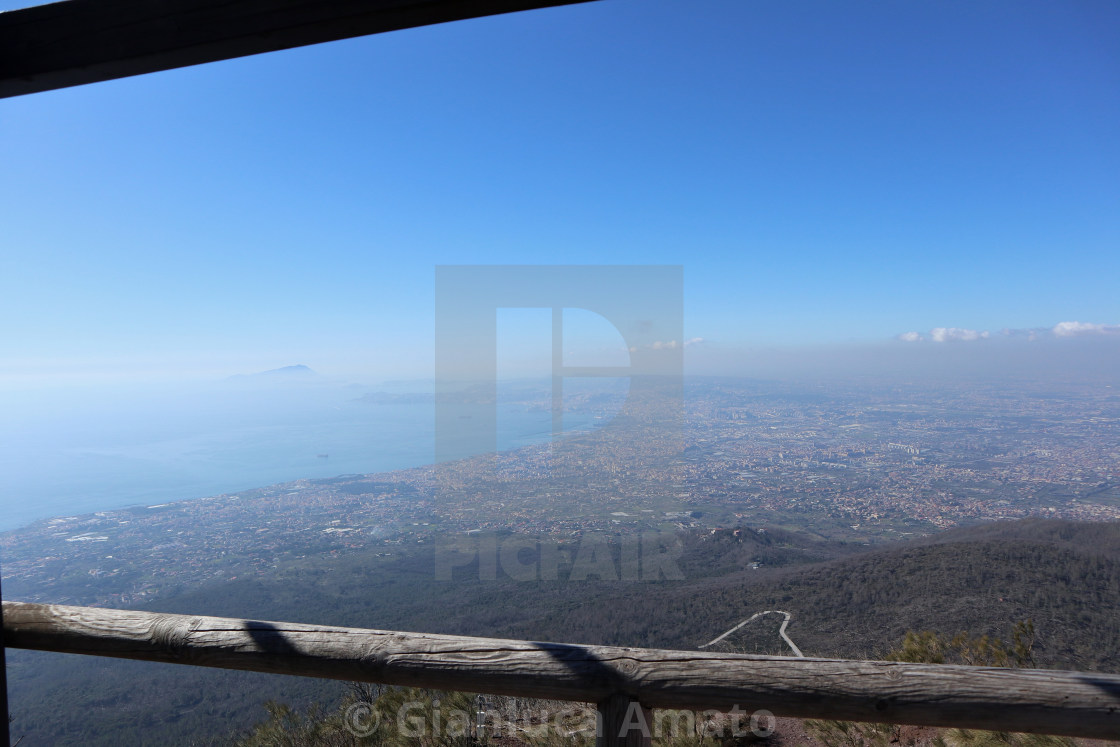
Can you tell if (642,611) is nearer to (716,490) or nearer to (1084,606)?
(1084,606)

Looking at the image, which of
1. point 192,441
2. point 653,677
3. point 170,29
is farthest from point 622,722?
point 192,441

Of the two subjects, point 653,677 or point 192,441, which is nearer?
point 653,677

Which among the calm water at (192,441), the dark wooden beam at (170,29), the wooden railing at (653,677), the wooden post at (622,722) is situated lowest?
the calm water at (192,441)

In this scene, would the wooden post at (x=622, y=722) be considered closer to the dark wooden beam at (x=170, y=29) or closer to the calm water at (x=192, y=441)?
the dark wooden beam at (x=170, y=29)

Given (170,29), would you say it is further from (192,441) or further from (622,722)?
(192,441)

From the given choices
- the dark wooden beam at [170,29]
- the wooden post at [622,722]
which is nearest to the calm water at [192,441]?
the wooden post at [622,722]

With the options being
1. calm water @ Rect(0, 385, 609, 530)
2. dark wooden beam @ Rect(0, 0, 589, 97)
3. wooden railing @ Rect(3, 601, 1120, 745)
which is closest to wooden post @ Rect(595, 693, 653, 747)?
wooden railing @ Rect(3, 601, 1120, 745)
